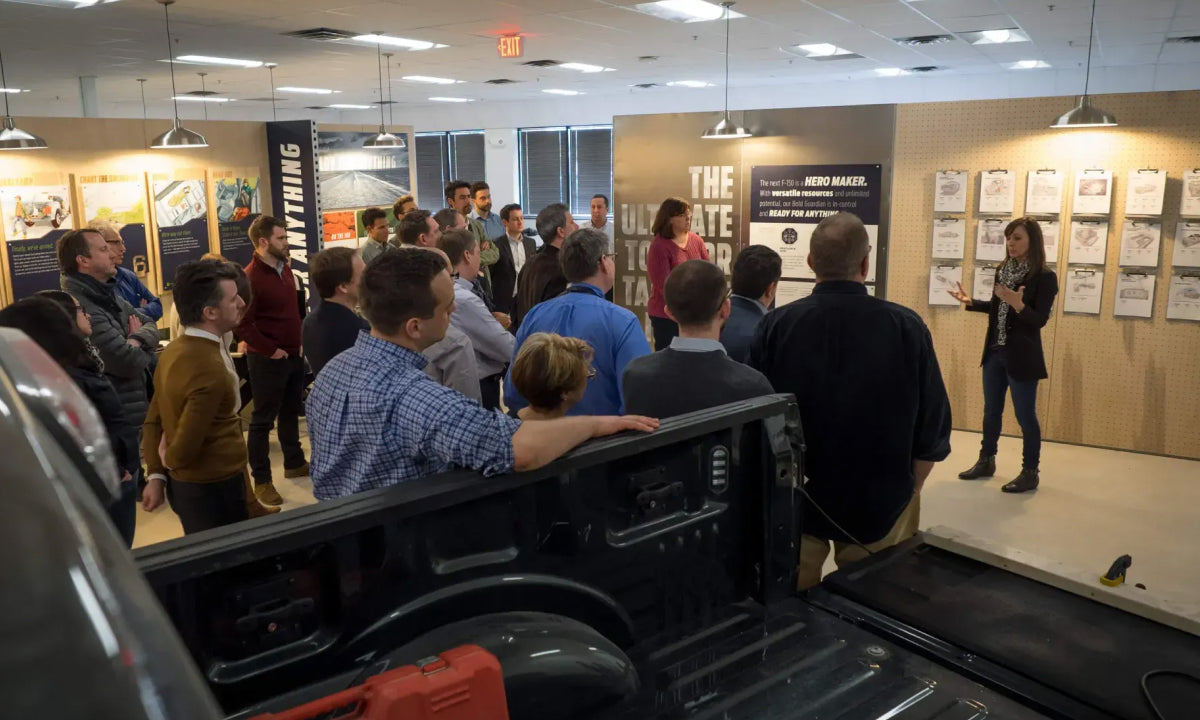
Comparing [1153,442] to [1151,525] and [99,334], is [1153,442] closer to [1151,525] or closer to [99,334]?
[1151,525]

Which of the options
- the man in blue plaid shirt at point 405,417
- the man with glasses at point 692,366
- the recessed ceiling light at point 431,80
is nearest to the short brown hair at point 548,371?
the man with glasses at point 692,366

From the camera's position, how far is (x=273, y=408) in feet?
17.9

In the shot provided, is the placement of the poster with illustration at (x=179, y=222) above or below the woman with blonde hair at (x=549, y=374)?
above

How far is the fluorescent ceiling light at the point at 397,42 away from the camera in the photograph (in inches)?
354

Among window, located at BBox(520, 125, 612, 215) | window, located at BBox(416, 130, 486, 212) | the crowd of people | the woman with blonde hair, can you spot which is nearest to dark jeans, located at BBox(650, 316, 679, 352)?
the crowd of people

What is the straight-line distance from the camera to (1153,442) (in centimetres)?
605

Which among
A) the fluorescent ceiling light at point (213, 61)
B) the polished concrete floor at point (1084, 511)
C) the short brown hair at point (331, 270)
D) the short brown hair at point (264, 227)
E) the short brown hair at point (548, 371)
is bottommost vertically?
the polished concrete floor at point (1084, 511)

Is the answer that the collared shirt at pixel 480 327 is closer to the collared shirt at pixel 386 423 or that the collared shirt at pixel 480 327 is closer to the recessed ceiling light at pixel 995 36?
the collared shirt at pixel 386 423

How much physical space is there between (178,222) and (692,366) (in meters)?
7.45

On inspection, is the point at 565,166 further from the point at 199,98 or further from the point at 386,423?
the point at 386,423

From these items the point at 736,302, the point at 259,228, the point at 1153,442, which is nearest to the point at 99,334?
the point at 259,228

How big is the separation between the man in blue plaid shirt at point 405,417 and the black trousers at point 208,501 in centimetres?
140

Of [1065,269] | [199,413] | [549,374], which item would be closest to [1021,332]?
[1065,269]

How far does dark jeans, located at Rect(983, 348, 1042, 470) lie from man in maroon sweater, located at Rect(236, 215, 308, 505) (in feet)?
14.2
